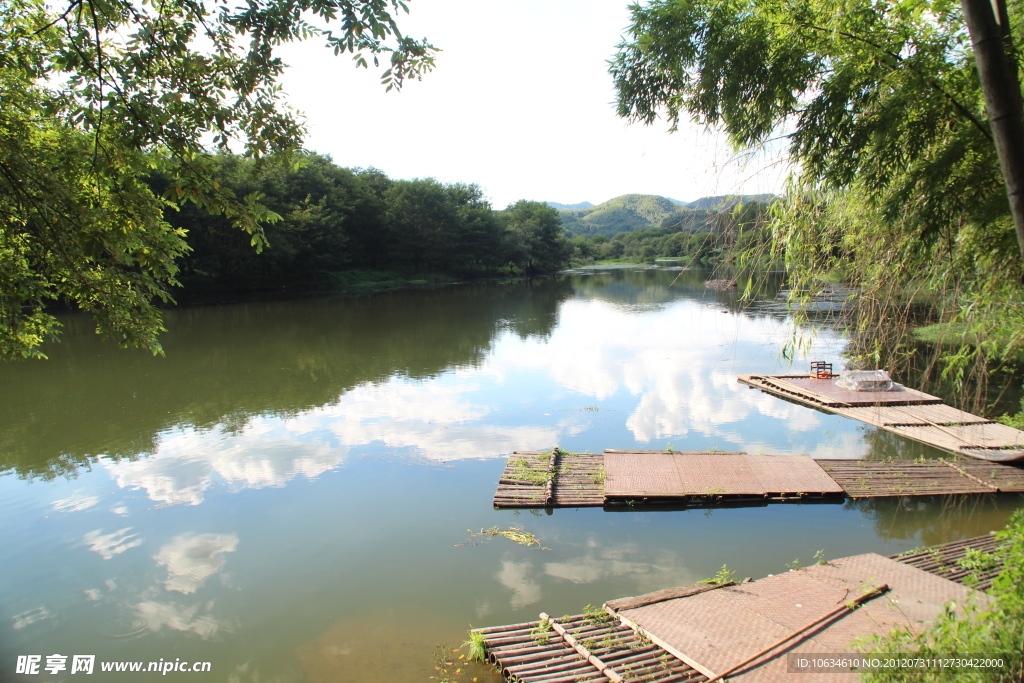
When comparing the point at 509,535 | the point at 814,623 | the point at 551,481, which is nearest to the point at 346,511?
the point at 509,535

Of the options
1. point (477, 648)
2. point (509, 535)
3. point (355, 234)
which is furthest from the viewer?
point (355, 234)

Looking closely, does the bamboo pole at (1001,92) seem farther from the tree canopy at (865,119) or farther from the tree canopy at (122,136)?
the tree canopy at (122,136)

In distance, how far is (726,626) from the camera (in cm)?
581

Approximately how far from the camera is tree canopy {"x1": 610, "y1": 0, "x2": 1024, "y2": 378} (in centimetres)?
441

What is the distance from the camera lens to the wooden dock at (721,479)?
32.7 feet

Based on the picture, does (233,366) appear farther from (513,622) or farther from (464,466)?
(513,622)

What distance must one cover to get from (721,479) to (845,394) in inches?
326

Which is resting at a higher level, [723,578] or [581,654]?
[581,654]

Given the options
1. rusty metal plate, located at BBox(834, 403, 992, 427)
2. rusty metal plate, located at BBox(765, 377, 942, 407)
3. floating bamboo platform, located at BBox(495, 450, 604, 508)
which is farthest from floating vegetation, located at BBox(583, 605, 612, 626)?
rusty metal plate, located at BBox(765, 377, 942, 407)

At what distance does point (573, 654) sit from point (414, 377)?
14.8m

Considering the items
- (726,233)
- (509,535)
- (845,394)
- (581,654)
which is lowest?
(509,535)

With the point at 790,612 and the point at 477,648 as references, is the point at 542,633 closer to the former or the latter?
the point at 477,648

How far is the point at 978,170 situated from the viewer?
4.39 m

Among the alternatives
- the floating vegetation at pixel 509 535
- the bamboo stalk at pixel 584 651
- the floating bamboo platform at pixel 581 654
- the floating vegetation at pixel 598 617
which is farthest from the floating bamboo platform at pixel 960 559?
the floating vegetation at pixel 509 535
